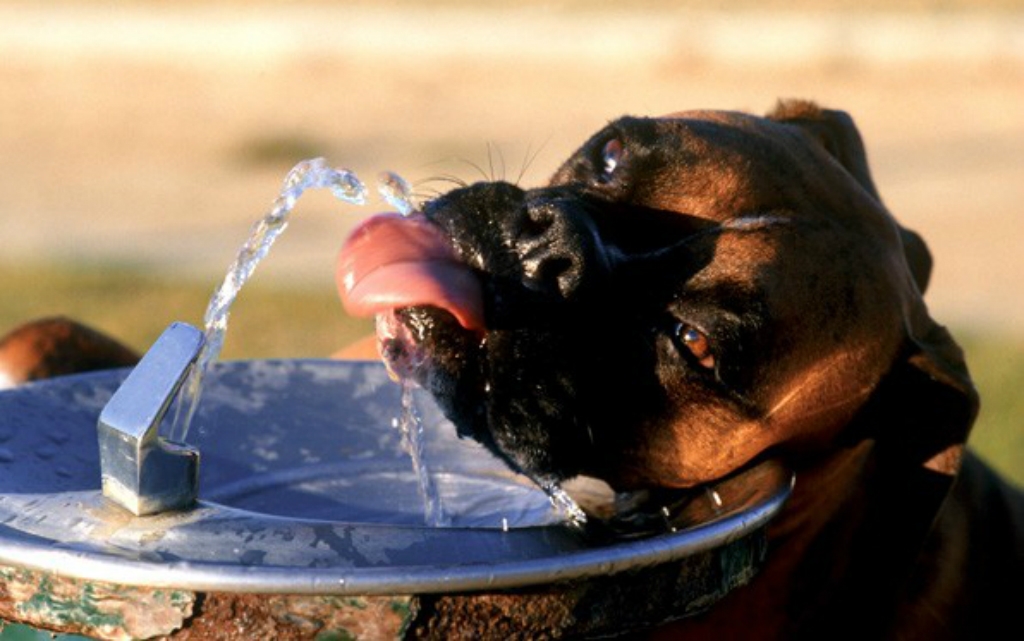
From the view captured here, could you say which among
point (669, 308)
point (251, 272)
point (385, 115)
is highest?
point (251, 272)

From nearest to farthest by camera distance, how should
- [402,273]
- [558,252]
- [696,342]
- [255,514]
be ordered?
[255,514], [402,273], [558,252], [696,342]

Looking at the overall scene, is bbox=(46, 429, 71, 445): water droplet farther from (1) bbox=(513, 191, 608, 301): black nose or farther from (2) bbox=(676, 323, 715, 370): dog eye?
(2) bbox=(676, 323, 715, 370): dog eye

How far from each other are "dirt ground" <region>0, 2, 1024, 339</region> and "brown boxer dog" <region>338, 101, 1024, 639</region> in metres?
5.13

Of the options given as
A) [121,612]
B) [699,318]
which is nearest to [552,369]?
[699,318]

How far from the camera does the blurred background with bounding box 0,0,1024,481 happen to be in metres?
8.54

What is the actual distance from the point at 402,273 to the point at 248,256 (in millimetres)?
262

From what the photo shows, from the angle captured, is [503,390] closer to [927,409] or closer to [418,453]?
[418,453]

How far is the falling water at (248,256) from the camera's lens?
2.67 metres

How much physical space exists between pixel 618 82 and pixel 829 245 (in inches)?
475

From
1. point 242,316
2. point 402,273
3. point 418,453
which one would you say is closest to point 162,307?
point 242,316

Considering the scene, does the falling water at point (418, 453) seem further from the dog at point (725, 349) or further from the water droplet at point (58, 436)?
the water droplet at point (58, 436)

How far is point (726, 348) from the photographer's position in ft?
9.93

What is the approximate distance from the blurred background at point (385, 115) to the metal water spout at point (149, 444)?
4.24m

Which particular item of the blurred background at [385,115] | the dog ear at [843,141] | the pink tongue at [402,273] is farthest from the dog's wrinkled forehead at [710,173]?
the blurred background at [385,115]
